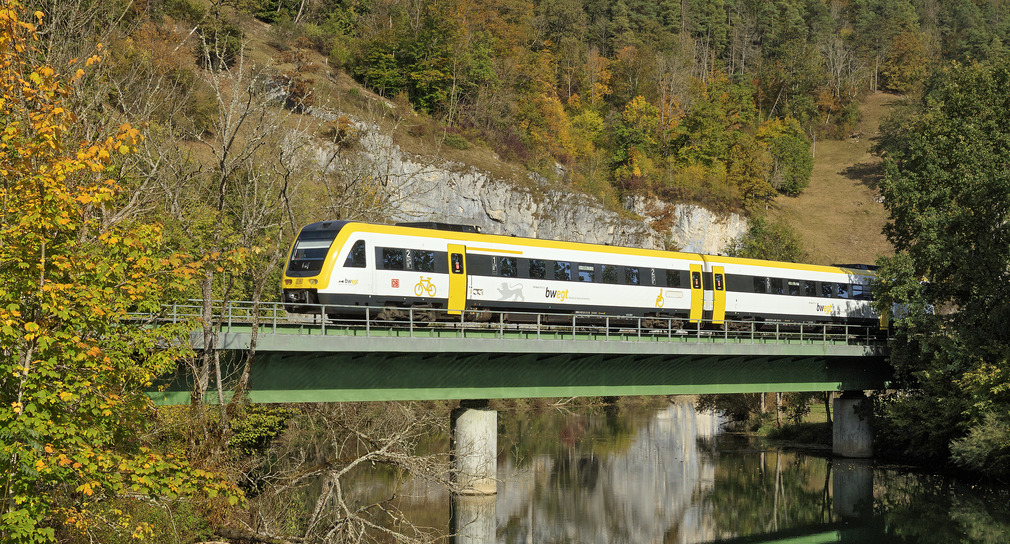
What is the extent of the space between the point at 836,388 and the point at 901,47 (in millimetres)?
122643

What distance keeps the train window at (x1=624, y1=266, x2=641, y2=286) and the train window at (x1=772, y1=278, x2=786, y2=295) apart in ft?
24.7

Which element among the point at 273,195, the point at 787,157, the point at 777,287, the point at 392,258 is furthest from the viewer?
the point at 787,157

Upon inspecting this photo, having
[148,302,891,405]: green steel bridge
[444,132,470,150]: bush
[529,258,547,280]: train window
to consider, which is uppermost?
[444,132,470,150]: bush

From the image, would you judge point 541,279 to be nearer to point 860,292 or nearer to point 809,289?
point 809,289

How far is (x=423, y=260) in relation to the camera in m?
28.2

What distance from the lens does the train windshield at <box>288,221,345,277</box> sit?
2655 cm

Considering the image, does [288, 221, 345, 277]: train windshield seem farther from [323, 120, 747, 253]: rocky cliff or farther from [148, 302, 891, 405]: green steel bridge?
[323, 120, 747, 253]: rocky cliff

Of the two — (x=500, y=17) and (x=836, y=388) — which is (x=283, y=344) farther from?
(x=500, y=17)

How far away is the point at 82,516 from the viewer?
1317 centimetres

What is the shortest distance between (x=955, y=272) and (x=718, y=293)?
9.72 metres

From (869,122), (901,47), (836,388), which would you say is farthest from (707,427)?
(901,47)

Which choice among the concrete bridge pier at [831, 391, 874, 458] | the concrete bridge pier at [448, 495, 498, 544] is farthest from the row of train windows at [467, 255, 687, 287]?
the concrete bridge pier at [831, 391, 874, 458]

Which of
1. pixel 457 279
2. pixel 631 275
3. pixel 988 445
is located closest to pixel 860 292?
pixel 988 445

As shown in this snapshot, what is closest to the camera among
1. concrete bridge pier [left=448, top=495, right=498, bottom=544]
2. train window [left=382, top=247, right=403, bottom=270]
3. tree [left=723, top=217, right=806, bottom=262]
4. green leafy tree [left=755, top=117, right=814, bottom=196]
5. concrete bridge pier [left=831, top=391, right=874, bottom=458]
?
concrete bridge pier [left=448, top=495, right=498, bottom=544]
